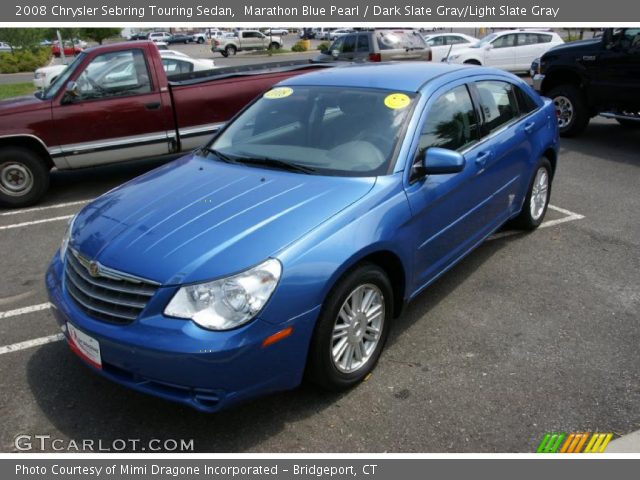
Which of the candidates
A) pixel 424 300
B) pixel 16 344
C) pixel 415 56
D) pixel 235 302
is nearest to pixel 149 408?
pixel 235 302

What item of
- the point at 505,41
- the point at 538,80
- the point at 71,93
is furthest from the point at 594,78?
the point at 505,41

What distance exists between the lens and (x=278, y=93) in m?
4.15

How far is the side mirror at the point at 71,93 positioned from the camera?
6527 millimetres

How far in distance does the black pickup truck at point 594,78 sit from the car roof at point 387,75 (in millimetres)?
5092

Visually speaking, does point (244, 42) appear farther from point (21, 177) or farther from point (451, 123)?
point (451, 123)

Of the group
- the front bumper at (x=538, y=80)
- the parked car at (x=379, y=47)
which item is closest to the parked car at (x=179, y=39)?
the parked car at (x=379, y=47)

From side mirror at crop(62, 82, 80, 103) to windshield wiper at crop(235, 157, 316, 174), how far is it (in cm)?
393

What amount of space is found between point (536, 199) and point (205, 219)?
3.59 meters

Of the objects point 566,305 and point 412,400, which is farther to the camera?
point 566,305

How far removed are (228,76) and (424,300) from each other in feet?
15.2

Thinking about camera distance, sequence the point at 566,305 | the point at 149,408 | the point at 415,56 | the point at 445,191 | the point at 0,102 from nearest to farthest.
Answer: the point at 149,408, the point at 445,191, the point at 566,305, the point at 0,102, the point at 415,56

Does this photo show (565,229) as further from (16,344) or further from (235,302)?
(16,344)

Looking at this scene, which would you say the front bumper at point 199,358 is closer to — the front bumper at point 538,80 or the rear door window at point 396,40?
the front bumper at point 538,80

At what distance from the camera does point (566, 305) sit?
4.04 meters
